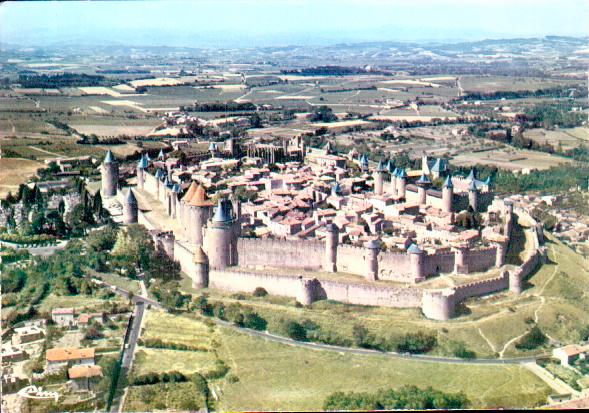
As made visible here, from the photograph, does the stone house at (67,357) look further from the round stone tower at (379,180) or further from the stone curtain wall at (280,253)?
the round stone tower at (379,180)

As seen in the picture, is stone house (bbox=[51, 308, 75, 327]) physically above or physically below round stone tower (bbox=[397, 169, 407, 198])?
below

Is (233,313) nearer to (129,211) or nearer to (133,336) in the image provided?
(133,336)

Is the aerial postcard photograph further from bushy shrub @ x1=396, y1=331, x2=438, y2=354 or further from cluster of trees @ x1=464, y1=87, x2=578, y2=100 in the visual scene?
cluster of trees @ x1=464, y1=87, x2=578, y2=100

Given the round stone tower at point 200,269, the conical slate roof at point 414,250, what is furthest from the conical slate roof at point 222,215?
A: the conical slate roof at point 414,250

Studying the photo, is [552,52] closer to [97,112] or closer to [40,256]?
[97,112]

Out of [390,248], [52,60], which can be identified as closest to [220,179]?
[390,248]

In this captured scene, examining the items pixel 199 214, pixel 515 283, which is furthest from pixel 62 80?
pixel 515 283

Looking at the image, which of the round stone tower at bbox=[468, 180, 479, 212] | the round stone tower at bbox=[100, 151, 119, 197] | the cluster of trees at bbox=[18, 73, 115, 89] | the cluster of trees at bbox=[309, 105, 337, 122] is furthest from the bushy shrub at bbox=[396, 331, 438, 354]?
the cluster of trees at bbox=[18, 73, 115, 89]

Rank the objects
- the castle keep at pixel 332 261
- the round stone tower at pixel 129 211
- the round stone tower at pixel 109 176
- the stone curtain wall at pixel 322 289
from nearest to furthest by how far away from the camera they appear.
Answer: the stone curtain wall at pixel 322 289 → the castle keep at pixel 332 261 → the round stone tower at pixel 129 211 → the round stone tower at pixel 109 176
